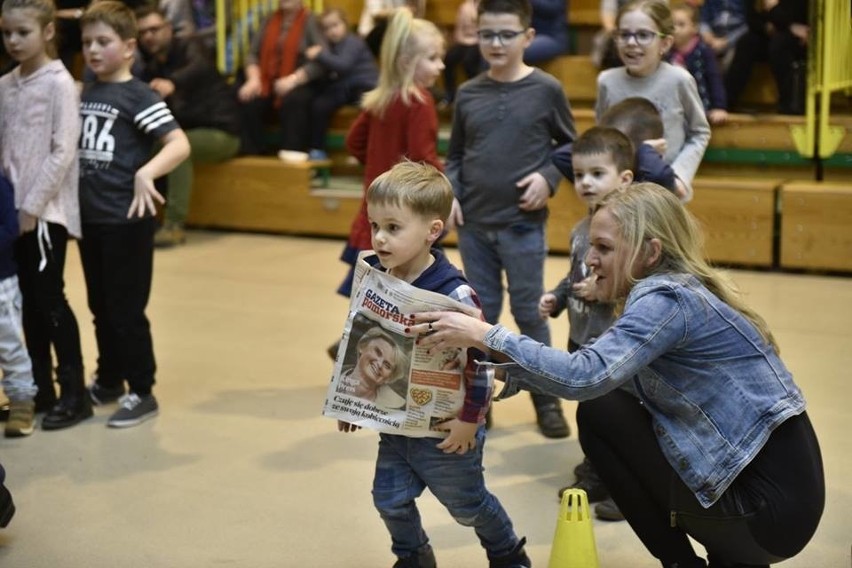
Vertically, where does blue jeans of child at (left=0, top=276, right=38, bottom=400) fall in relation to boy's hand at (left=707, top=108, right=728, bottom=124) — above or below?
below

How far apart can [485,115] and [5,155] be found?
1.61 metres

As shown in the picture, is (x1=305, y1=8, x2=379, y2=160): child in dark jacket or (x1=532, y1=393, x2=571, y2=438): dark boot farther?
(x1=305, y1=8, x2=379, y2=160): child in dark jacket

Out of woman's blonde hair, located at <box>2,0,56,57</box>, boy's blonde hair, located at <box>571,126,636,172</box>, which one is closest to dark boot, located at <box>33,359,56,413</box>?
woman's blonde hair, located at <box>2,0,56,57</box>

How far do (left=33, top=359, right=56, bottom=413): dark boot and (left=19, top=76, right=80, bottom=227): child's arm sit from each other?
0.55 m

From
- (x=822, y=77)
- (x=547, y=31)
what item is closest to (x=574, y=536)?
(x=822, y=77)

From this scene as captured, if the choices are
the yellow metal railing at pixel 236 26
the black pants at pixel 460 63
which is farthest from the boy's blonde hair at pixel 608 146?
the yellow metal railing at pixel 236 26

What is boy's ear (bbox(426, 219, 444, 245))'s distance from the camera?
2.76 metres

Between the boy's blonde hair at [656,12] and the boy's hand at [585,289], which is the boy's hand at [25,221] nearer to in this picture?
the boy's hand at [585,289]

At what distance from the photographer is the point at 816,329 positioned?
5387mm

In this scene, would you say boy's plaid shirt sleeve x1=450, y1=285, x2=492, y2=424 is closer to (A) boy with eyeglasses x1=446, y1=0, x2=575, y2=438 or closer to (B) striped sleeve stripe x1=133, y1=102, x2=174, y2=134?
(A) boy with eyeglasses x1=446, y1=0, x2=575, y2=438

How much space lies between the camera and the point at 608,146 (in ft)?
11.1

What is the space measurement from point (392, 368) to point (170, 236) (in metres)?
5.04

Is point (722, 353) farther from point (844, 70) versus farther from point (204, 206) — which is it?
point (204, 206)

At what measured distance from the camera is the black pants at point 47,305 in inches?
164
